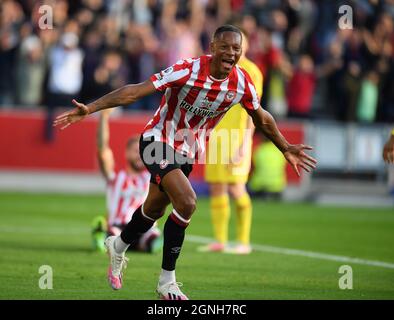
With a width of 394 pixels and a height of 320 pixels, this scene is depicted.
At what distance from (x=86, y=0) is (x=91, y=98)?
2.68m

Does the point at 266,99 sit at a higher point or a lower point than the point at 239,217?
higher

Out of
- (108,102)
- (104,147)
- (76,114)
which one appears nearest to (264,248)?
(104,147)

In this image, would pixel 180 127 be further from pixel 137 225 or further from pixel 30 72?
pixel 30 72

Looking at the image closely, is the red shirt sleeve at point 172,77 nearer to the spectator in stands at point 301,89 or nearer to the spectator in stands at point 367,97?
the spectator in stands at point 301,89

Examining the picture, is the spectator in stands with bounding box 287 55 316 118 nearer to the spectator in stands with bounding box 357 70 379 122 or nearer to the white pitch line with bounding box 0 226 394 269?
the spectator in stands with bounding box 357 70 379 122

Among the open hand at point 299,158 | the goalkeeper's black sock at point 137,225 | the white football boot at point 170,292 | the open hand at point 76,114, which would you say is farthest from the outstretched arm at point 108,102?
the white football boot at point 170,292

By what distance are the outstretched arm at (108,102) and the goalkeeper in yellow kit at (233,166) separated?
3989 mm

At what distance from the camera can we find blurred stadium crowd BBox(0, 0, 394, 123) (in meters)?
20.9

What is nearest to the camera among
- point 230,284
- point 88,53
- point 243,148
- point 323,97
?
point 230,284

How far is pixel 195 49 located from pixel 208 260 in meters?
11.2

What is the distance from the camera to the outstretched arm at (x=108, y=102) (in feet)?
26.0

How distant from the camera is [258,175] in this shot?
70.6ft
